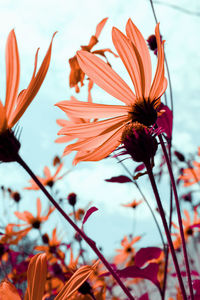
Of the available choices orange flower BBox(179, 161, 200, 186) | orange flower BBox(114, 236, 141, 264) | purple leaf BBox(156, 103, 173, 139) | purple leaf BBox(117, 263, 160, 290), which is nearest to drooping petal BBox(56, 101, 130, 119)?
purple leaf BBox(156, 103, 173, 139)

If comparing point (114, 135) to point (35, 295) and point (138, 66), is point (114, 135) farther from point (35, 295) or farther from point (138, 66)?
point (35, 295)

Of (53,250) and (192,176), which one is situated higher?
(192,176)

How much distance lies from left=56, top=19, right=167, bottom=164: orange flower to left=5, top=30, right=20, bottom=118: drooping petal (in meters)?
0.06

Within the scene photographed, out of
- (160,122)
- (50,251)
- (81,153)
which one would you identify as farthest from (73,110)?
(50,251)

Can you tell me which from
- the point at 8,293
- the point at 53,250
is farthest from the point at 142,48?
the point at 53,250

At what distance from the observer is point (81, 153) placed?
1.38ft

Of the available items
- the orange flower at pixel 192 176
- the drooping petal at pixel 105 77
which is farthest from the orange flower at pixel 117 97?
the orange flower at pixel 192 176

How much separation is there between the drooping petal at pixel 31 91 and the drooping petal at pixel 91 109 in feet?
0.18

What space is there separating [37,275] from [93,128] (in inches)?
7.6

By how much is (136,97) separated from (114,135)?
0.19 ft

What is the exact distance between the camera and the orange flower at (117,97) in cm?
38

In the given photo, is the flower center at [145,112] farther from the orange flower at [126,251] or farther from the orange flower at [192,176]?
the orange flower at [126,251]

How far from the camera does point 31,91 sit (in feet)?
1.14

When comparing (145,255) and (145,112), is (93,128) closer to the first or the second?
(145,112)
